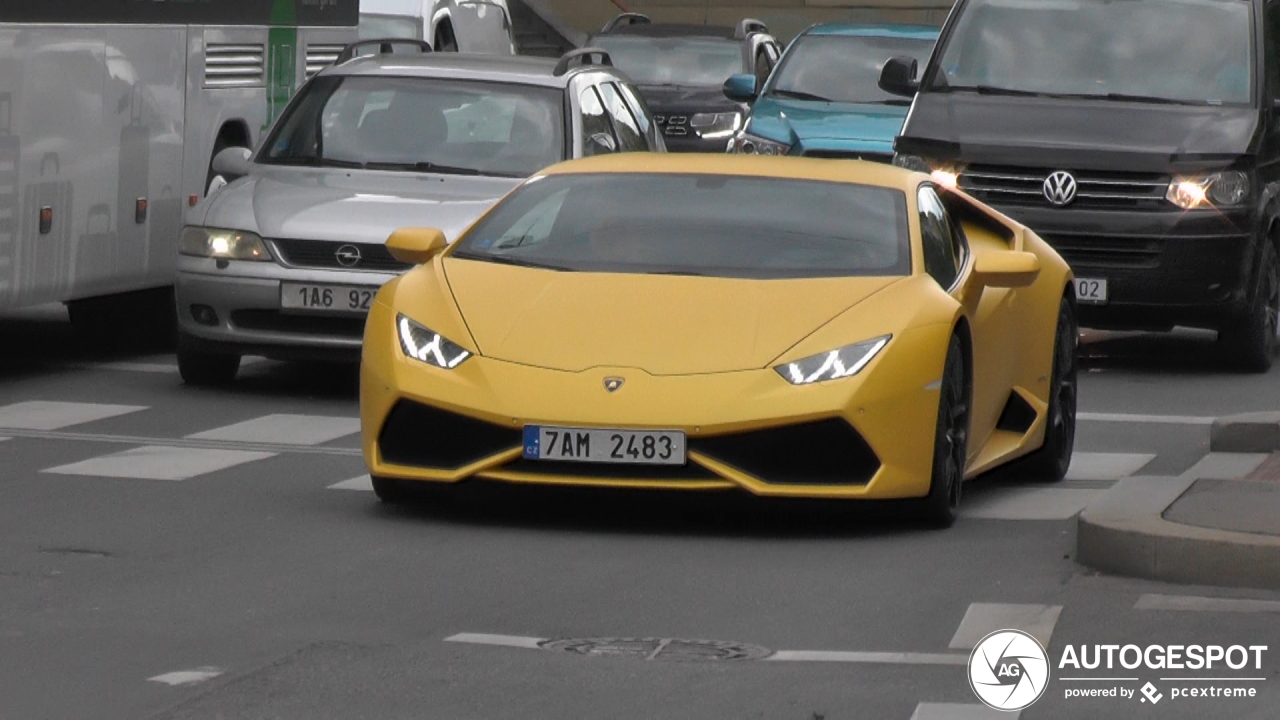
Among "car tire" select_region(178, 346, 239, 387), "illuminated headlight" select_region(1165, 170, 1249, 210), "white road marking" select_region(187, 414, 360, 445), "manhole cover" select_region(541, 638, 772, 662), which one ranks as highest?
"illuminated headlight" select_region(1165, 170, 1249, 210)

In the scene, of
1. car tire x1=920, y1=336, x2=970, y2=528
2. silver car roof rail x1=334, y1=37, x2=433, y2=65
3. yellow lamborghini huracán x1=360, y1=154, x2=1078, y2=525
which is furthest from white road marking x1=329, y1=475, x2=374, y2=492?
silver car roof rail x1=334, y1=37, x2=433, y2=65

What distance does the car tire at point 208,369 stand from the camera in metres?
14.1

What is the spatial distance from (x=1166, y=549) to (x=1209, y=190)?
7850mm

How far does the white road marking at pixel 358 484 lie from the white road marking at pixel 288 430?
1322mm

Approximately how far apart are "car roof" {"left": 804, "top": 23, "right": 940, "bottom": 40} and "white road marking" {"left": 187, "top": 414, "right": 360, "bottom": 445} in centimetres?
1225

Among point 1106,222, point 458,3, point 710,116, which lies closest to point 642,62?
point 710,116

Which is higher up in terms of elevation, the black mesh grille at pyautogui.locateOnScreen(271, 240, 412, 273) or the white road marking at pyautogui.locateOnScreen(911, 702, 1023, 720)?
the white road marking at pyautogui.locateOnScreen(911, 702, 1023, 720)

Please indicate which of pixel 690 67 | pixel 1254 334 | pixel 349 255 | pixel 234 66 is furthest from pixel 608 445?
pixel 690 67

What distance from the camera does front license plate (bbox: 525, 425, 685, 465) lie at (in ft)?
29.7

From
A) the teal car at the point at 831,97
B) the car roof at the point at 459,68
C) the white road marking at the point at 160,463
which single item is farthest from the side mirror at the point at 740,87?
the white road marking at the point at 160,463

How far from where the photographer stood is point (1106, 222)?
15.7 metres

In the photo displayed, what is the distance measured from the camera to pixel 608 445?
9.08 m

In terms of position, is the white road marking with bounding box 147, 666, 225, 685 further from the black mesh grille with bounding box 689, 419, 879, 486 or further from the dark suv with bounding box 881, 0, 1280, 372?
the dark suv with bounding box 881, 0, 1280, 372

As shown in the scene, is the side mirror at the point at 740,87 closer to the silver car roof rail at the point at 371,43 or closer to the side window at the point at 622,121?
the silver car roof rail at the point at 371,43
